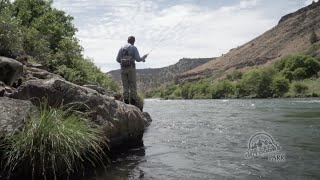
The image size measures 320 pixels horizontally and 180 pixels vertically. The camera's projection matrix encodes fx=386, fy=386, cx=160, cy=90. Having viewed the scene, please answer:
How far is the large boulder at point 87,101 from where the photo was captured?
968cm

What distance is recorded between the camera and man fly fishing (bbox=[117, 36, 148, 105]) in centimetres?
1419

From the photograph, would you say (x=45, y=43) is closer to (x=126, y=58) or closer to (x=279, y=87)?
(x=126, y=58)

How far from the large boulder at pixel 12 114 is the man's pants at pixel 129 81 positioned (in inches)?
250

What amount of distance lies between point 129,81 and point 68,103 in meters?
5.34

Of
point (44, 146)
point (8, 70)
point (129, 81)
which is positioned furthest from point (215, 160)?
point (8, 70)

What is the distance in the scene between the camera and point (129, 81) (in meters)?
14.9

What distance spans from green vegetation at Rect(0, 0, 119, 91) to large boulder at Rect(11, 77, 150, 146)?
14.1ft

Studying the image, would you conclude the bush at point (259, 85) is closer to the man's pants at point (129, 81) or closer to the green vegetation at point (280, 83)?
the green vegetation at point (280, 83)

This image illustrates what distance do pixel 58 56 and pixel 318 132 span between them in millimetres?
13824

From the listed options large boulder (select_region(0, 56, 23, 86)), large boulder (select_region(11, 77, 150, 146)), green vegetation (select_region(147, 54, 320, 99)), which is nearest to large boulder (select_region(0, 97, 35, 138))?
large boulder (select_region(11, 77, 150, 146))

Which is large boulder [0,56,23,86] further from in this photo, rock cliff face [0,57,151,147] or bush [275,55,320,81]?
bush [275,55,320,81]

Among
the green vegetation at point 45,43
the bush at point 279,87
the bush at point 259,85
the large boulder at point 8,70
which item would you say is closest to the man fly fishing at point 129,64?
the green vegetation at point 45,43

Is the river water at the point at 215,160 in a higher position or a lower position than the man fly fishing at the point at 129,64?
lower

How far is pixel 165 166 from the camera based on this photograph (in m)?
9.91
